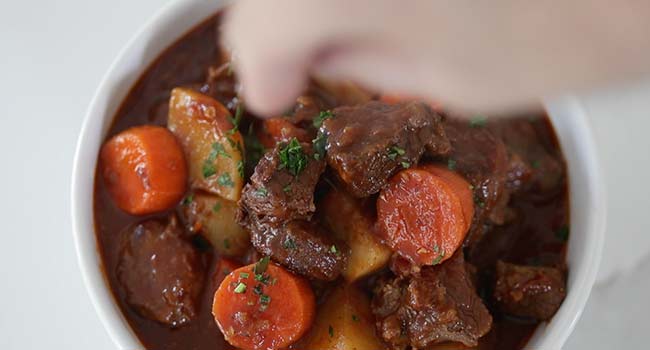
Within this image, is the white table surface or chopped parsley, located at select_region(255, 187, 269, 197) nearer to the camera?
chopped parsley, located at select_region(255, 187, 269, 197)

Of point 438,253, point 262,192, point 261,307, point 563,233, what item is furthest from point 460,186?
point 261,307

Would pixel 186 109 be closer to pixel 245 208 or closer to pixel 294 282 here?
pixel 245 208

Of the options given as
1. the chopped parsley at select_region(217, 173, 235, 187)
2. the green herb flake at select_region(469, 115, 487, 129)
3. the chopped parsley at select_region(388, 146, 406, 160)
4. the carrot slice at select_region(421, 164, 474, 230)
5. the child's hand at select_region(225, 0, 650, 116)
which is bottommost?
the chopped parsley at select_region(217, 173, 235, 187)

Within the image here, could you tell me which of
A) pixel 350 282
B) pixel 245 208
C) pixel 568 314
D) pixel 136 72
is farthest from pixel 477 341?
pixel 136 72

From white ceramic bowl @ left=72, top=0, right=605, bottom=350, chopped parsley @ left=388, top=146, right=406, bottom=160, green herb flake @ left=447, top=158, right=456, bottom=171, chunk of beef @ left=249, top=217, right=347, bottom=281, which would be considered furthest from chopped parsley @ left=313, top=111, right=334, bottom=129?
white ceramic bowl @ left=72, top=0, right=605, bottom=350

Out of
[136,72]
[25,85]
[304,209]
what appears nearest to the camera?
[304,209]

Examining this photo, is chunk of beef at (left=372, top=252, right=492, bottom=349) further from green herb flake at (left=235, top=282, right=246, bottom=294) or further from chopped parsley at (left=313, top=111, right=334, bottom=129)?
chopped parsley at (left=313, top=111, right=334, bottom=129)
